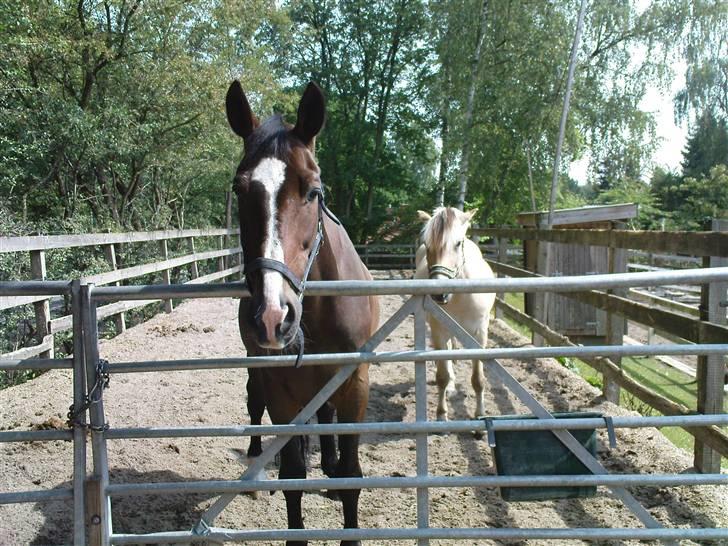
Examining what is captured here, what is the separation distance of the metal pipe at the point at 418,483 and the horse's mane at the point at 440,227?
2502 mm

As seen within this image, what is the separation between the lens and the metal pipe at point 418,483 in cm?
212

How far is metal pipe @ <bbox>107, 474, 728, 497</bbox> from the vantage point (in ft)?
6.97

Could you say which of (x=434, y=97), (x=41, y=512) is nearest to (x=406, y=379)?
(x=41, y=512)

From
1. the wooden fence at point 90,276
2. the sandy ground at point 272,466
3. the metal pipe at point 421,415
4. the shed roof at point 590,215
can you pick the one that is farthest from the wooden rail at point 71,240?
the shed roof at point 590,215

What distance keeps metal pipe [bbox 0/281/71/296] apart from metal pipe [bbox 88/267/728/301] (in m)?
0.15

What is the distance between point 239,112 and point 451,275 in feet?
8.05

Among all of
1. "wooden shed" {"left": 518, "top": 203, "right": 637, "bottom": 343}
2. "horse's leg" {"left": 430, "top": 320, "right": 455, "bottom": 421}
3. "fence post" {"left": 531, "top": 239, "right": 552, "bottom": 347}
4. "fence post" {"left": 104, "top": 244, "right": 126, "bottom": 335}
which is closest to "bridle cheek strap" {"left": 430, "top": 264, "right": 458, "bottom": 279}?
"horse's leg" {"left": 430, "top": 320, "right": 455, "bottom": 421}

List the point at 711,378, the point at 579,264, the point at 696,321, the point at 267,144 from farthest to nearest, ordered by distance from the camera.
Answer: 1. the point at 579,264
2. the point at 696,321
3. the point at 711,378
4. the point at 267,144

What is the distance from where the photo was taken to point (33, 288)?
2.09 m

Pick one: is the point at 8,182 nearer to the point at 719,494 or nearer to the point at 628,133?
the point at 719,494

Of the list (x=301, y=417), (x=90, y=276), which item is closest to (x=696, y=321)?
(x=301, y=417)

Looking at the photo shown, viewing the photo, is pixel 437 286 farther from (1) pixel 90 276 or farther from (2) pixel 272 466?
(1) pixel 90 276

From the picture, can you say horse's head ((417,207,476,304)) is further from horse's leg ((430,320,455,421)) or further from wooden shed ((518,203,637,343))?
wooden shed ((518,203,637,343))

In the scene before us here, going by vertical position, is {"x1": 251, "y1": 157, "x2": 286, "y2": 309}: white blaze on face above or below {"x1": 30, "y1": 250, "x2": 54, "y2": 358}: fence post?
above
